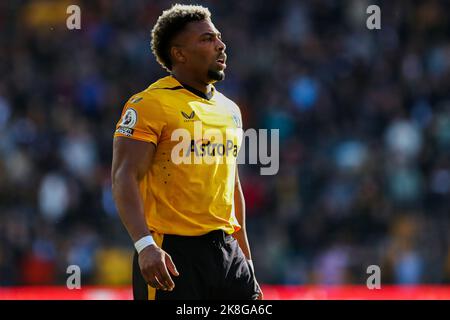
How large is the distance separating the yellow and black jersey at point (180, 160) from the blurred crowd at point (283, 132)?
24.0 ft

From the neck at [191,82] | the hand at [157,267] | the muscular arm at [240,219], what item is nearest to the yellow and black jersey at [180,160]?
the neck at [191,82]

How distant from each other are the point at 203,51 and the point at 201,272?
3.66 feet

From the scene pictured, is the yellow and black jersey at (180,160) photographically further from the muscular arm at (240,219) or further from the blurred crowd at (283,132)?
the blurred crowd at (283,132)

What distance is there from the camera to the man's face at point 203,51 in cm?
555

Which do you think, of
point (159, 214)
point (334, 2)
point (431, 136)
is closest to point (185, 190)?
point (159, 214)

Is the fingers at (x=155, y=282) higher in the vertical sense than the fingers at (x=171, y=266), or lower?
lower

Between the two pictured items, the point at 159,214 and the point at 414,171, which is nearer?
the point at 159,214

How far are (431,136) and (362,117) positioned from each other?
100cm

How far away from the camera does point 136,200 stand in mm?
5090

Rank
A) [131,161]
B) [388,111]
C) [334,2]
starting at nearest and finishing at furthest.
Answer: [131,161] → [388,111] → [334,2]

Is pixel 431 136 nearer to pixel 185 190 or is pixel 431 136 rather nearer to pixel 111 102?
pixel 111 102

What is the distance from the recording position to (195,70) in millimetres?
5562

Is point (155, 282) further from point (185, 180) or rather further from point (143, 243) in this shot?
point (185, 180)

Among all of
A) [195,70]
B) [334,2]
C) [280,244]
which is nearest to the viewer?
[195,70]
